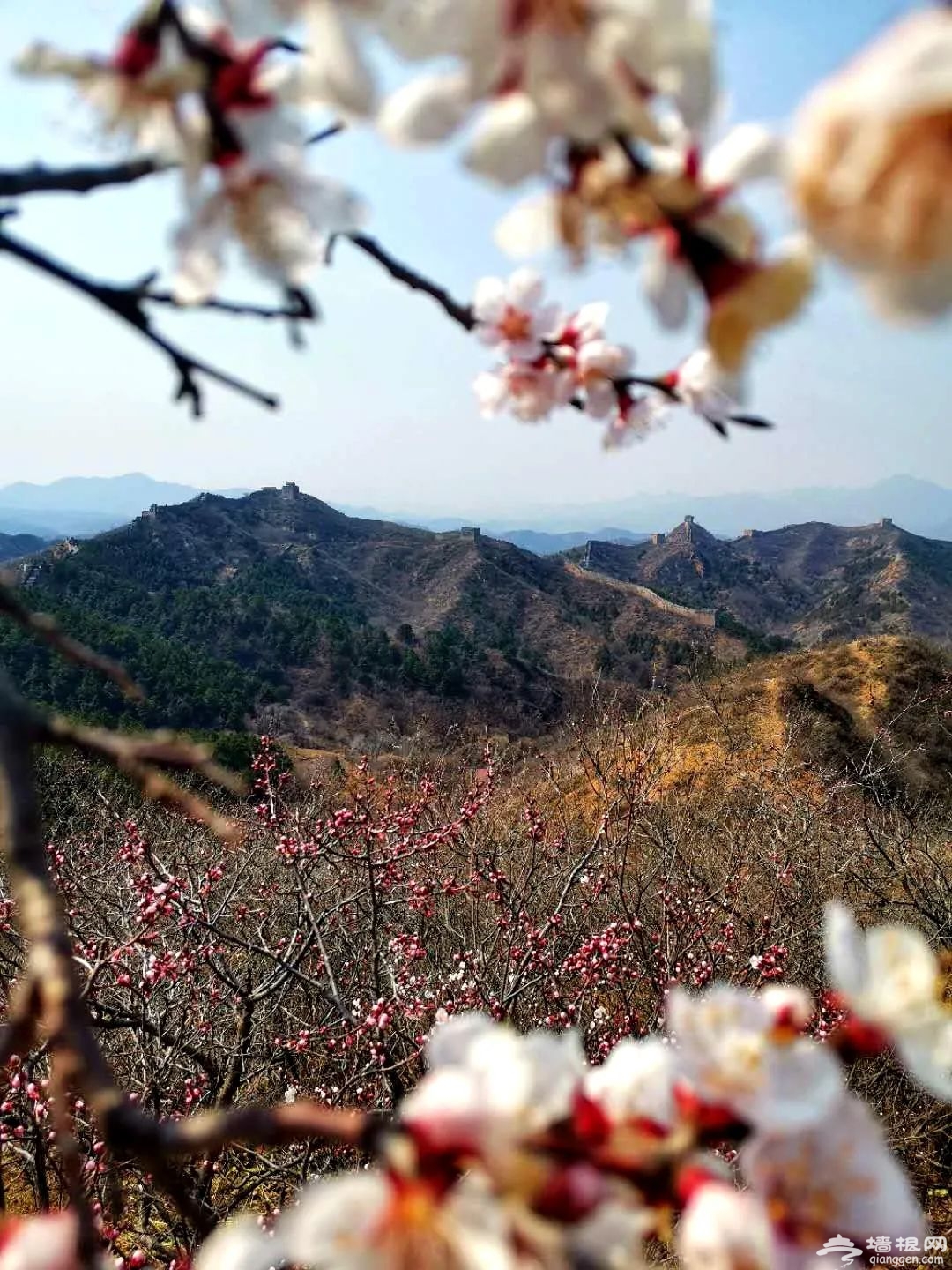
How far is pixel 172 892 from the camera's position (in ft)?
11.1

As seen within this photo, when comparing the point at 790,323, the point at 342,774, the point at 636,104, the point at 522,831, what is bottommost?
the point at 342,774

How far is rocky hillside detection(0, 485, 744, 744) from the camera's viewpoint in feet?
84.2

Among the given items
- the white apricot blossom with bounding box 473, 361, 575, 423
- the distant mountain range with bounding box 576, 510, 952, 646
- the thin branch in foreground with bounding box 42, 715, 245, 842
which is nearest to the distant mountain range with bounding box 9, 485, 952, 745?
the distant mountain range with bounding box 576, 510, 952, 646

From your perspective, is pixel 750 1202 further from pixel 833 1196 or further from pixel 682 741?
pixel 682 741

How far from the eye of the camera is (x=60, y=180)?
0.69 metres

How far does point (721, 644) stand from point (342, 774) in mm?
28414

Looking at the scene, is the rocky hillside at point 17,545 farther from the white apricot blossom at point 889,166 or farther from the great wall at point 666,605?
the white apricot blossom at point 889,166

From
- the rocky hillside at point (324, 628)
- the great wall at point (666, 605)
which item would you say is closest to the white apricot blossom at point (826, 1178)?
the rocky hillside at point (324, 628)

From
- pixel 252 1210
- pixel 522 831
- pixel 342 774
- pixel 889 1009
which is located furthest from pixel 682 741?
pixel 889 1009

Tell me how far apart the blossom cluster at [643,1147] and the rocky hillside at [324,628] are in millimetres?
18925

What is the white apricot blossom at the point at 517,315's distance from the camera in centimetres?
128

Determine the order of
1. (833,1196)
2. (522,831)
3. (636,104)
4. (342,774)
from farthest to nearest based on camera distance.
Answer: (342,774)
(522,831)
(833,1196)
(636,104)

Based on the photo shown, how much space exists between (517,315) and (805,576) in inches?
2917

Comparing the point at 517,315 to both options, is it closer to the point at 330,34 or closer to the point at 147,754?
the point at 330,34
